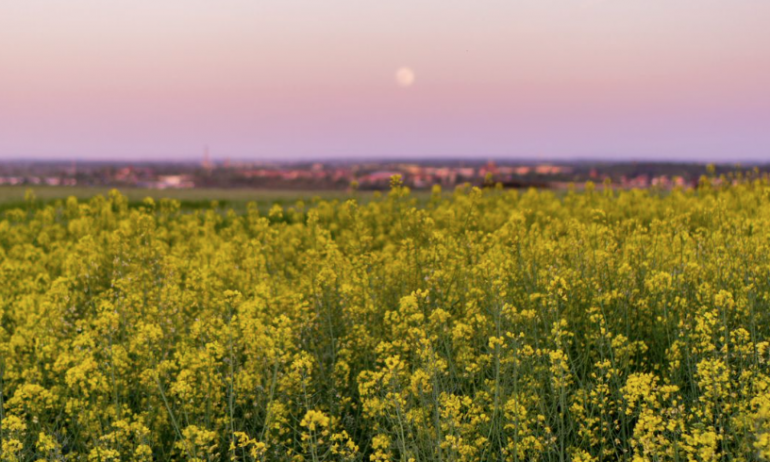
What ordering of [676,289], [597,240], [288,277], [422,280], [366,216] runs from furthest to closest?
[366,216], [288,277], [597,240], [422,280], [676,289]

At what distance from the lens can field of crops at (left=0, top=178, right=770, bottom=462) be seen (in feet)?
12.3

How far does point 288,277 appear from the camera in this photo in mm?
7844

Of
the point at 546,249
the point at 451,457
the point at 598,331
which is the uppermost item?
the point at 546,249

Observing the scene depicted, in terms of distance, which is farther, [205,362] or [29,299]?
[29,299]

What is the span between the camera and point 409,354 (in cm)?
496

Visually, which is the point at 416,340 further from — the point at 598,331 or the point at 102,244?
the point at 102,244

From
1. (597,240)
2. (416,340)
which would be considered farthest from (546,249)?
(416,340)

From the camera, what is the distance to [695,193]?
48.8 feet

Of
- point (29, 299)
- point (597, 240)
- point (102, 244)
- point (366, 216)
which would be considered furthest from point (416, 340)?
point (366, 216)

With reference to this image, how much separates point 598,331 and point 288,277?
4043 mm

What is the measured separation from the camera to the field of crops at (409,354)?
3736 mm

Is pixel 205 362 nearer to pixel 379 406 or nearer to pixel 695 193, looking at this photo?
pixel 379 406

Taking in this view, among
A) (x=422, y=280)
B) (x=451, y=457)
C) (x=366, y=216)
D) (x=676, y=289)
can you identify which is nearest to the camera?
(x=451, y=457)

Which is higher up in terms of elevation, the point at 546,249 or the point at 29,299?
the point at 546,249
